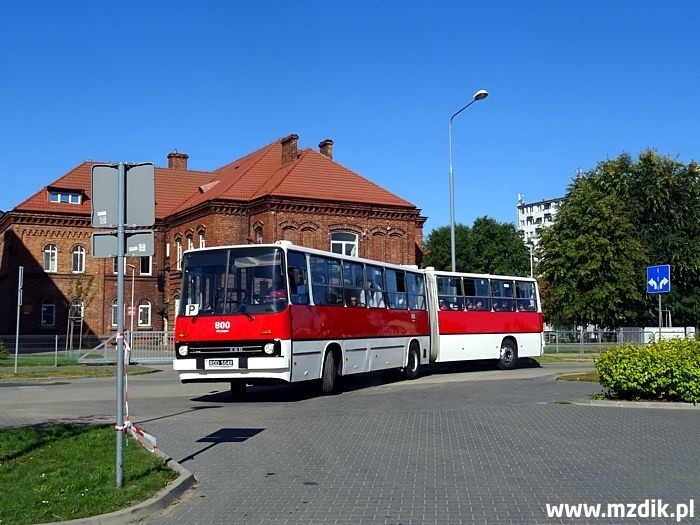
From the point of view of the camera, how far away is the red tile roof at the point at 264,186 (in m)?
48.2

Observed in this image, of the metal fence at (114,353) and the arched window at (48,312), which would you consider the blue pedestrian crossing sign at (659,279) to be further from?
the arched window at (48,312)

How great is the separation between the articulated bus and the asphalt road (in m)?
0.91

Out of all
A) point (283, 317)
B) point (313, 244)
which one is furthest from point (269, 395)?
point (313, 244)

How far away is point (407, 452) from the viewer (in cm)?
1034

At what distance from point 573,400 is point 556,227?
140 ft

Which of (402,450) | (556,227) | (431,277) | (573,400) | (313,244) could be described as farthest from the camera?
(556,227)

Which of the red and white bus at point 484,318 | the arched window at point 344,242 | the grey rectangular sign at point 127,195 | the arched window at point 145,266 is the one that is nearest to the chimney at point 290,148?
the arched window at point 344,242

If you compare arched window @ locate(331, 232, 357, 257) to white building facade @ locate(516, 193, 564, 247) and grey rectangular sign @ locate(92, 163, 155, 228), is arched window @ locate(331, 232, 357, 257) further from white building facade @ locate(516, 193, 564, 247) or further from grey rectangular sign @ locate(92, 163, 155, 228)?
white building facade @ locate(516, 193, 564, 247)

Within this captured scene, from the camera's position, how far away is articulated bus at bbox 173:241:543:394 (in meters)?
16.7

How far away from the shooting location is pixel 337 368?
64.1ft

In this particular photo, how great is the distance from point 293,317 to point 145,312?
4197 centimetres

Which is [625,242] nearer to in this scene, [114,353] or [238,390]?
[114,353]

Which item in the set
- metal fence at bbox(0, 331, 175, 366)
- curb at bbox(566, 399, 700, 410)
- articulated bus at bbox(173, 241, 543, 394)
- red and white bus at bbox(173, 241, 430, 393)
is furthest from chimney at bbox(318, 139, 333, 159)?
curb at bbox(566, 399, 700, 410)

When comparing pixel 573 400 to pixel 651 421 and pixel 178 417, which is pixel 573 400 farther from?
pixel 178 417
